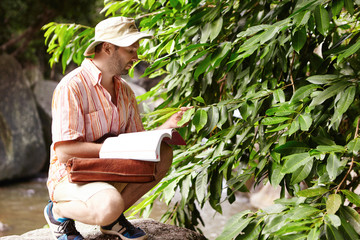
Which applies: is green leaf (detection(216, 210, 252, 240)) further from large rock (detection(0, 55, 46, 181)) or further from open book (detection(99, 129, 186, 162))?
large rock (detection(0, 55, 46, 181))

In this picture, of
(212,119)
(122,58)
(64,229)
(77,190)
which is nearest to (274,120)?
(212,119)

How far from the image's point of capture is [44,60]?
920cm

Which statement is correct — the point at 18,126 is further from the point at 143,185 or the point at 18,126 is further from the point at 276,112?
the point at 276,112

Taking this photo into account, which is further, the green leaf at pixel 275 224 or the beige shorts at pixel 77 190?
the beige shorts at pixel 77 190

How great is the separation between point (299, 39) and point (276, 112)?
0.26 meters

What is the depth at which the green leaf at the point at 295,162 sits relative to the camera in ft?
4.76

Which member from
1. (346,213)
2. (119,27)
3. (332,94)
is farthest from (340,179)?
(119,27)

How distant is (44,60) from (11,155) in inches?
107

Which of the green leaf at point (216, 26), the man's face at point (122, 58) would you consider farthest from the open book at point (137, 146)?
the green leaf at point (216, 26)

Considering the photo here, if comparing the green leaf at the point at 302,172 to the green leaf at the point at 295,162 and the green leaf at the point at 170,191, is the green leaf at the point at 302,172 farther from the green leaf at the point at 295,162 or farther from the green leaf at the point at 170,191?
the green leaf at the point at 170,191

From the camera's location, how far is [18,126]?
7309mm

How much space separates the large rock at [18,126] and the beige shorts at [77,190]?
221 inches

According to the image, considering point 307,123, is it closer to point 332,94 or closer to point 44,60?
point 332,94

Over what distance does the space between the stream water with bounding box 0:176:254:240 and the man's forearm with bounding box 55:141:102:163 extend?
10.5 ft
